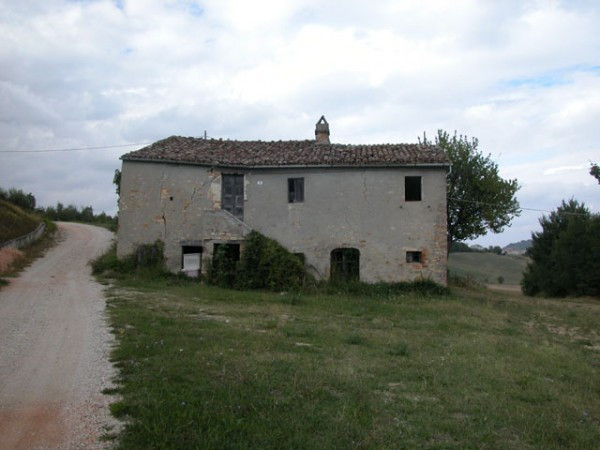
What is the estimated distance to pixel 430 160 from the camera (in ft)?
66.3

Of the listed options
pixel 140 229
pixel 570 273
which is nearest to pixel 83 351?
pixel 140 229

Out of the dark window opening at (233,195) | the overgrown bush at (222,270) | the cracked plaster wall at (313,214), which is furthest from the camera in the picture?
the dark window opening at (233,195)

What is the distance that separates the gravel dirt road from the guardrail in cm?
925

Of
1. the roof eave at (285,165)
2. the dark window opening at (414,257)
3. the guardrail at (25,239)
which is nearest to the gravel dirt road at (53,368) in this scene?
the roof eave at (285,165)

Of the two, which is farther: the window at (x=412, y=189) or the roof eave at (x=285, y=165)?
the window at (x=412, y=189)

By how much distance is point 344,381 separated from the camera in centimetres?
730

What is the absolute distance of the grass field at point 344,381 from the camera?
5344 mm

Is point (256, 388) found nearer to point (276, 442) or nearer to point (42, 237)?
point (276, 442)

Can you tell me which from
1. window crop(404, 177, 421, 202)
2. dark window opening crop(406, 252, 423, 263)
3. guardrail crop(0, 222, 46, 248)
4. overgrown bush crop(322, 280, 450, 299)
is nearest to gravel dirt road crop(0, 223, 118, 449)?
overgrown bush crop(322, 280, 450, 299)

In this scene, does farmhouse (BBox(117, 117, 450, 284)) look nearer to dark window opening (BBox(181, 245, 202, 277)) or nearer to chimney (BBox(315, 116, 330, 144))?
dark window opening (BBox(181, 245, 202, 277))

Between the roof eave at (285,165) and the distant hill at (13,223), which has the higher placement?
the roof eave at (285,165)

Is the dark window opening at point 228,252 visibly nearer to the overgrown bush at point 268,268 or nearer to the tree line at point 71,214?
the overgrown bush at point 268,268

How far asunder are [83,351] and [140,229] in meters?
13.3

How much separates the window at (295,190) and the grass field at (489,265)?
47671 millimetres
